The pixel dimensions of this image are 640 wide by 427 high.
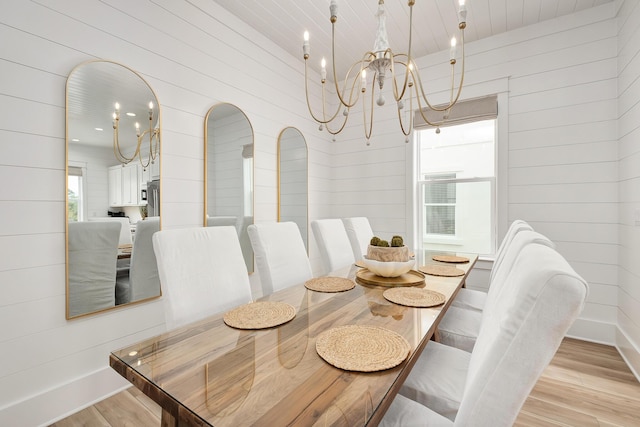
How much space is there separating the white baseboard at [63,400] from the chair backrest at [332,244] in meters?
1.58

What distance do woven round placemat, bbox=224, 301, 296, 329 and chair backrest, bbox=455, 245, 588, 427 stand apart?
2.18ft

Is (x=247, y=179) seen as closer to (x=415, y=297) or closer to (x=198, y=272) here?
(x=198, y=272)

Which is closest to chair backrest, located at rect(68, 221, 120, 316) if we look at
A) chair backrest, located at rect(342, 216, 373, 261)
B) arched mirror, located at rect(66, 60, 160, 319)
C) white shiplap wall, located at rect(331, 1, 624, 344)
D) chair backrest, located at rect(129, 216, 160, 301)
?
arched mirror, located at rect(66, 60, 160, 319)

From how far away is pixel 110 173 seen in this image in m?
Result: 1.92

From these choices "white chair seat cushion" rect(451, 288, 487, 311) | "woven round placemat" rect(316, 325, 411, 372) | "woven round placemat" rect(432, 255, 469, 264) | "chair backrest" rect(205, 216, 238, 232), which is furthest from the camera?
"chair backrest" rect(205, 216, 238, 232)

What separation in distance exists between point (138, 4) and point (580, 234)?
3.91m

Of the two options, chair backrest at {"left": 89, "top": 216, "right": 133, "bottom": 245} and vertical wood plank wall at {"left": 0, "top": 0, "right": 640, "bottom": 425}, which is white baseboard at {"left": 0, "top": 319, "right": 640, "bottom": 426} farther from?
chair backrest at {"left": 89, "top": 216, "right": 133, "bottom": 245}

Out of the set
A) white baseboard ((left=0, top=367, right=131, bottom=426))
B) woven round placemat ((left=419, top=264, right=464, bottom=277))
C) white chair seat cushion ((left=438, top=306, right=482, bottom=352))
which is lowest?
white baseboard ((left=0, top=367, right=131, bottom=426))

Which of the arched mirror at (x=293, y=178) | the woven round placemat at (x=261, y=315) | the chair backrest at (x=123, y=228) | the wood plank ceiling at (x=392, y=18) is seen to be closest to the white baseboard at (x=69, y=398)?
the chair backrest at (x=123, y=228)

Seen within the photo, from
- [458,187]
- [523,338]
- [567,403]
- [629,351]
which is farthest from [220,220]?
[629,351]

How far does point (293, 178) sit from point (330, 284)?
192 cm

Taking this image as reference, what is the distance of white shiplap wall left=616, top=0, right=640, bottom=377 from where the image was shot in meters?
2.05

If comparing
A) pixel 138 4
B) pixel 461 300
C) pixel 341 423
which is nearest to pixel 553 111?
pixel 461 300

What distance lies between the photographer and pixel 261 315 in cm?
117
